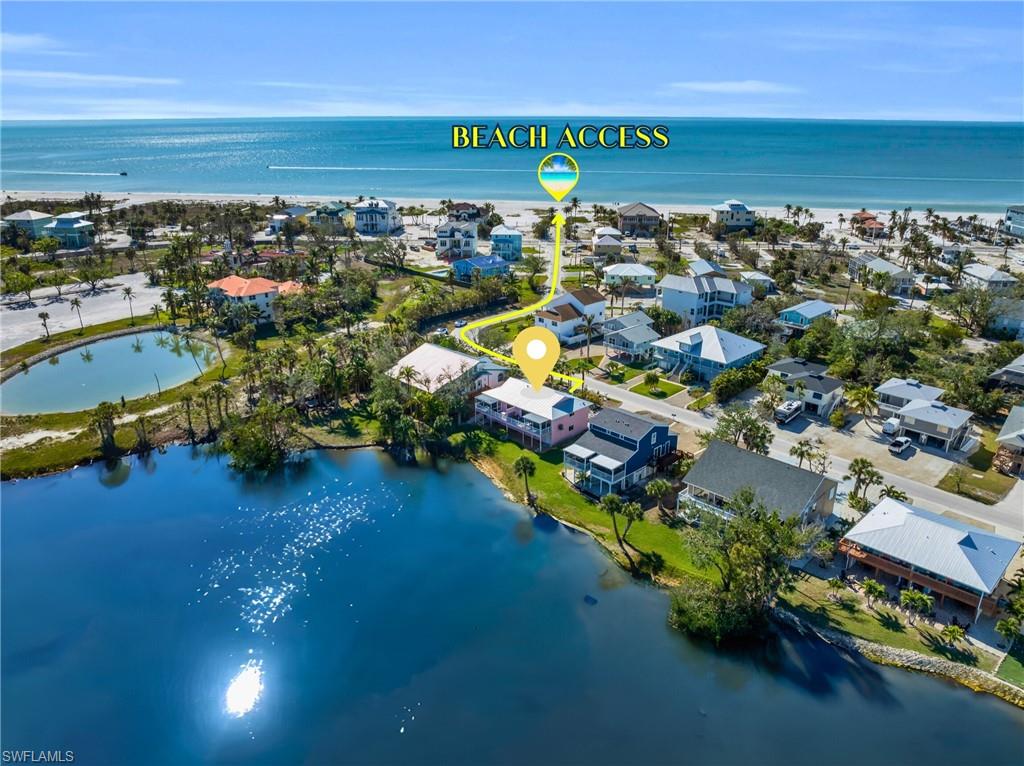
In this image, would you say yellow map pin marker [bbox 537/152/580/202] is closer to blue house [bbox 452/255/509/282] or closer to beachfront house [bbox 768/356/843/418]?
beachfront house [bbox 768/356/843/418]

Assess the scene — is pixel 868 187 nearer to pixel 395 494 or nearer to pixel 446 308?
pixel 446 308

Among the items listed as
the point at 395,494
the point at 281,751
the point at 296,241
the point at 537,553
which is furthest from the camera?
the point at 296,241

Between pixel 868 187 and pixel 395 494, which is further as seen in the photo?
pixel 868 187

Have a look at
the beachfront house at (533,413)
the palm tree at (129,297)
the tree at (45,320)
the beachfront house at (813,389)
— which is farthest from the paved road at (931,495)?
the tree at (45,320)

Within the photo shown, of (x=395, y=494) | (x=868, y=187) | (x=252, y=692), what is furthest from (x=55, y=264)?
(x=868, y=187)

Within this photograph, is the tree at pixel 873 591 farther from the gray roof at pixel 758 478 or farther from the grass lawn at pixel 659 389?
the grass lawn at pixel 659 389

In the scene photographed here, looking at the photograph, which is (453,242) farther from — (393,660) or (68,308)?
(393,660)
